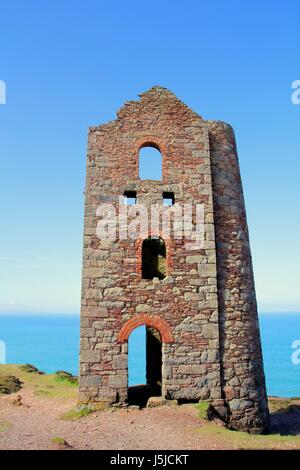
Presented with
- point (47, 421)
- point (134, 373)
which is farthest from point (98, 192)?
point (134, 373)

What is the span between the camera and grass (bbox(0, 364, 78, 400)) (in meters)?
14.1

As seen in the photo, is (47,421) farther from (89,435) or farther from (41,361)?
(41,361)

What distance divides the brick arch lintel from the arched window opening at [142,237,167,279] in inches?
106

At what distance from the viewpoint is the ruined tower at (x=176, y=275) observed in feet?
36.0

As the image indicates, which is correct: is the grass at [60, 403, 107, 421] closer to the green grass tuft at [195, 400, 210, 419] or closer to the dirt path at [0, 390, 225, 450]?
the dirt path at [0, 390, 225, 450]

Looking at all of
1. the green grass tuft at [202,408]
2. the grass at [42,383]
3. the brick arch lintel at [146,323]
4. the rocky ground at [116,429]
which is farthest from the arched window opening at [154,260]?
the grass at [42,383]

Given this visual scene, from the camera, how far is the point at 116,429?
9.00 metres

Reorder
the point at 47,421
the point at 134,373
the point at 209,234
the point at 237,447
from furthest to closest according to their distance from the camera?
the point at 134,373 < the point at 209,234 < the point at 47,421 < the point at 237,447

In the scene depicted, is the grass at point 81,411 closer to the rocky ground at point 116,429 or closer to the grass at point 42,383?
the rocky ground at point 116,429

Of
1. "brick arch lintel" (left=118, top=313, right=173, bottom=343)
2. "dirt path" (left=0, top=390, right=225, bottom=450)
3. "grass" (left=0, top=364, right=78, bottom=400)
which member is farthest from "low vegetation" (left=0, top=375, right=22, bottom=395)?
"brick arch lintel" (left=118, top=313, right=173, bottom=343)

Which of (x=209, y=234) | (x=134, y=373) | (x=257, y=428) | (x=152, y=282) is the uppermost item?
(x=209, y=234)
